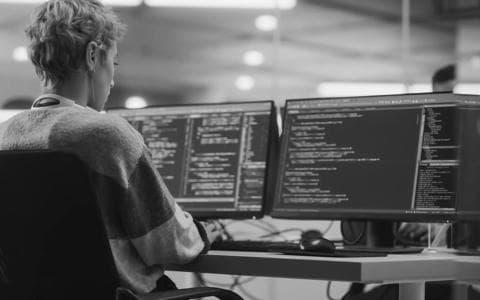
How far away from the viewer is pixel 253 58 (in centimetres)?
921

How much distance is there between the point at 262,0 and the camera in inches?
251

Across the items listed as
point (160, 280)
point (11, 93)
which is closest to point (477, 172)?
point (160, 280)

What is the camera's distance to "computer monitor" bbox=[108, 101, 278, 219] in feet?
8.71

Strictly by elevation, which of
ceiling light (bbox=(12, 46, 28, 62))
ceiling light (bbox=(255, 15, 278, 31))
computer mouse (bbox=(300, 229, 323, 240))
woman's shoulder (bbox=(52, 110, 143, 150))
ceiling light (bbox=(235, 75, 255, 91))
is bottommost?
computer mouse (bbox=(300, 229, 323, 240))

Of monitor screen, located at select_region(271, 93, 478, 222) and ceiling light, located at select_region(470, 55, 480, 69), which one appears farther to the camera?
ceiling light, located at select_region(470, 55, 480, 69)

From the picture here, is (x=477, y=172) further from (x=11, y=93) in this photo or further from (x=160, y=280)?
(x=11, y=93)

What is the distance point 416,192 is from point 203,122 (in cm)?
77

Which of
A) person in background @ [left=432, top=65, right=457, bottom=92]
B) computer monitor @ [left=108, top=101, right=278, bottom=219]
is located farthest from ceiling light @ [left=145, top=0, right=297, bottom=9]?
computer monitor @ [left=108, top=101, right=278, bottom=219]

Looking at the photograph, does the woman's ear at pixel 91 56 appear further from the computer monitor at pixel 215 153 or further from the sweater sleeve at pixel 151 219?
the computer monitor at pixel 215 153

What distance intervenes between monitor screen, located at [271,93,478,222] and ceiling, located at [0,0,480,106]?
4343mm

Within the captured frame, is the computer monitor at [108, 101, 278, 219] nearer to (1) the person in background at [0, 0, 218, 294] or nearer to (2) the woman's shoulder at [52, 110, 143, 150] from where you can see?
(1) the person in background at [0, 0, 218, 294]

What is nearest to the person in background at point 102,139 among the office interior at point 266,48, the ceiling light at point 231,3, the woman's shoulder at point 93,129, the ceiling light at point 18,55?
the woman's shoulder at point 93,129

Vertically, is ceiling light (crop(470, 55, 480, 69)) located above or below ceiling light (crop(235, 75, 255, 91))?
above

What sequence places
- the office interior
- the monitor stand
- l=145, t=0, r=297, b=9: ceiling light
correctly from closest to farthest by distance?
the monitor stand
l=145, t=0, r=297, b=9: ceiling light
the office interior
